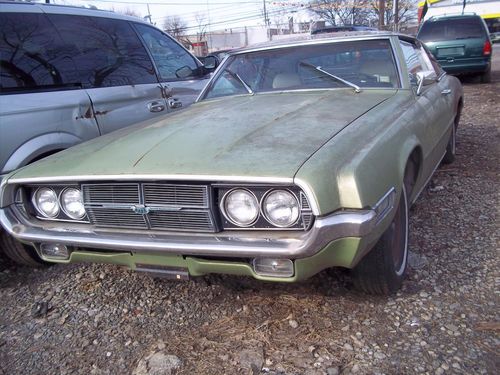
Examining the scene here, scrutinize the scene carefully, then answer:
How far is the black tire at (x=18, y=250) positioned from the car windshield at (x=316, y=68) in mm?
1869

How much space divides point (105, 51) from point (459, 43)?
9734mm

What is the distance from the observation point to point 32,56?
3.63 metres

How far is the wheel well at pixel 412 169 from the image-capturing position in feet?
9.76

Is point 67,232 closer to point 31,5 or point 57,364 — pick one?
point 57,364

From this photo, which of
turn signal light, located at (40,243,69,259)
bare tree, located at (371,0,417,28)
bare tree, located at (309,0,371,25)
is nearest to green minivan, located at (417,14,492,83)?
turn signal light, located at (40,243,69,259)

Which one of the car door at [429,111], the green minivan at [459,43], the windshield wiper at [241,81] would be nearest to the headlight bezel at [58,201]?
the windshield wiper at [241,81]

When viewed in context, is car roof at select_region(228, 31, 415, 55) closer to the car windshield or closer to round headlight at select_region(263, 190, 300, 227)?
the car windshield

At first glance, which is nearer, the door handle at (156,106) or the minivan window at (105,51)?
the minivan window at (105,51)

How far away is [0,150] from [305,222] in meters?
2.27

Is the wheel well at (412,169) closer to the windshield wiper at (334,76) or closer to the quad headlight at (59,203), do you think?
the windshield wiper at (334,76)

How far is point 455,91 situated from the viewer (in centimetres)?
497

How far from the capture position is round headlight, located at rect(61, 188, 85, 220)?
2.61 m


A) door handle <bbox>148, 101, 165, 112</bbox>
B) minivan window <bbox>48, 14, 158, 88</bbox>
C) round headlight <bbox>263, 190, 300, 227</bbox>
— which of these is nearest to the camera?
round headlight <bbox>263, 190, 300, 227</bbox>

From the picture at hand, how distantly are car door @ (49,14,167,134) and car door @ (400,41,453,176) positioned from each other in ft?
7.54
